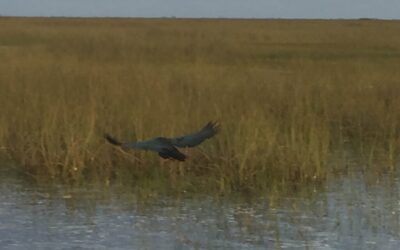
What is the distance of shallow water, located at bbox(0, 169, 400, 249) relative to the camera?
4535 mm

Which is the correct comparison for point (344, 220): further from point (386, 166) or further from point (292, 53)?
point (292, 53)

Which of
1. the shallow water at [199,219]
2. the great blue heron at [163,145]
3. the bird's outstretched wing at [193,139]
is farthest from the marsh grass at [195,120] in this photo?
the great blue heron at [163,145]

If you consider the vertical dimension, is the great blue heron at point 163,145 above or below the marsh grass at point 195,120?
below

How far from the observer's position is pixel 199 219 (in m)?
4.97

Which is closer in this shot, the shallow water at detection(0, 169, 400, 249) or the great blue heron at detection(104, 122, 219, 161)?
the great blue heron at detection(104, 122, 219, 161)

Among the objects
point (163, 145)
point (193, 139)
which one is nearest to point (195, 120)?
point (193, 139)

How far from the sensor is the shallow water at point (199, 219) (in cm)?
454

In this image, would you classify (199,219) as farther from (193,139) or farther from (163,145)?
(163,145)

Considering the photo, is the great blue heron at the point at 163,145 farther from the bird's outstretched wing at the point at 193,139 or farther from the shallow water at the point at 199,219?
the shallow water at the point at 199,219

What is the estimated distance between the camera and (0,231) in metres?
4.68

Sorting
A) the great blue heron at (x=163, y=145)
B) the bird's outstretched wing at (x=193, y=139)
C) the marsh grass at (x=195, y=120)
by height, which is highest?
the marsh grass at (x=195, y=120)

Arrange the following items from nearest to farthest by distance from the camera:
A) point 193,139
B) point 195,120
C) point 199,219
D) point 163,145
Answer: point 163,145 → point 193,139 → point 199,219 → point 195,120

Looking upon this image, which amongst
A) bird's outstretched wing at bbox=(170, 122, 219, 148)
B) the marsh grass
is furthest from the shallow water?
bird's outstretched wing at bbox=(170, 122, 219, 148)

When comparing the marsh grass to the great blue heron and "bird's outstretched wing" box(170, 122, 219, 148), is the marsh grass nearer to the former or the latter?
"bird's outstretched wing" box(170, 122, 219, 148)
